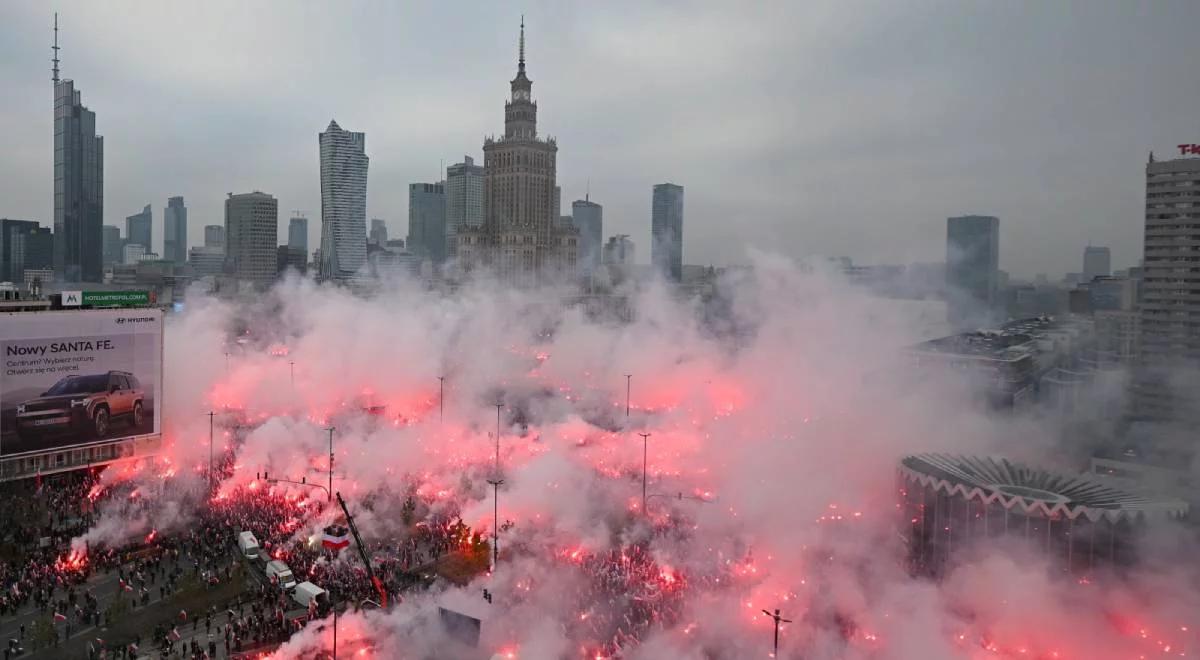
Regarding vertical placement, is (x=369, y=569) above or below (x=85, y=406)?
below

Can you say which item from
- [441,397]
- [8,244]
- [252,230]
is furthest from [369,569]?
[252,230]

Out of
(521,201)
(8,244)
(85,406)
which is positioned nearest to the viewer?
(85,406)

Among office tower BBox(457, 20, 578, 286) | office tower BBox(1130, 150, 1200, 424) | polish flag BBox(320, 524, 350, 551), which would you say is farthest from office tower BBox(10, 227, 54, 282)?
office tower BBox(1130, 150, 1200, 424)

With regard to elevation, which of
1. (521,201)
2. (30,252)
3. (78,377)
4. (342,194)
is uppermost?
(342,194)

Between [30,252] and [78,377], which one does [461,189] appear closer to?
[30,252]

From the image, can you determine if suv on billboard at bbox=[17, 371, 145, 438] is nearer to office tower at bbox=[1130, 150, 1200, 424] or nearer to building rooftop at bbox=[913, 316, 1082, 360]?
building rooftop at bbox=[913, 316, 1082, 360]
